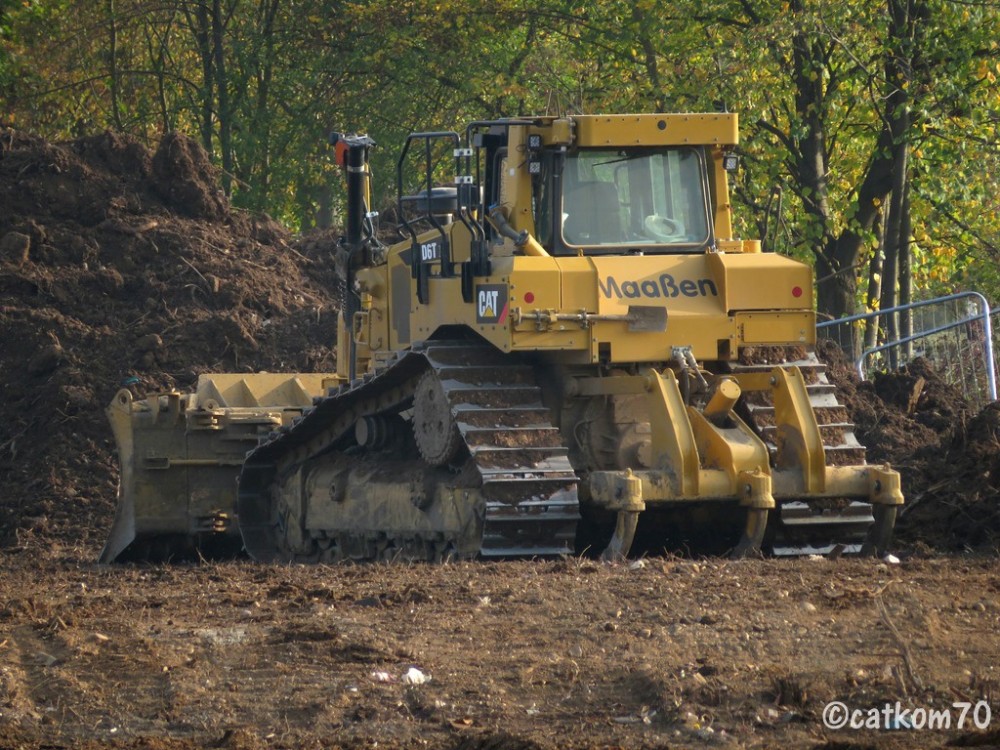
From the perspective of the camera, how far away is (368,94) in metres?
28.1

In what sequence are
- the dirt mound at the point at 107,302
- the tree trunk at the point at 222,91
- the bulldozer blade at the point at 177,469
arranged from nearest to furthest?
the bulldozer blade at the point at 177,469 < the dirt mound at the point at 107,302 < the tree trunk at the point at 222,91

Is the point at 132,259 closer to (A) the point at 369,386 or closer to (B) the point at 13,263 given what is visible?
(B) the point at 13,263

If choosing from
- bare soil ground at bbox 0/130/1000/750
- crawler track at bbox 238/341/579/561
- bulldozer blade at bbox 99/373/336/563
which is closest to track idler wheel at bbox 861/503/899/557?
bare soil ground at bbox 0/130/1000/750

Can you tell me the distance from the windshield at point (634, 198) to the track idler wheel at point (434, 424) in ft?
4.48

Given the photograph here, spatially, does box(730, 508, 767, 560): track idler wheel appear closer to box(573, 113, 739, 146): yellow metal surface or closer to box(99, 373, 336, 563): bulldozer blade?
box(573, 113, 739, 146): yellow metal surface

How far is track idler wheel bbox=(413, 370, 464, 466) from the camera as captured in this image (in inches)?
464

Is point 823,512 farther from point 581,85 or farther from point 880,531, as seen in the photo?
point 581,85

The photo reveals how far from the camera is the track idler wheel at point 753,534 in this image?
425 inches

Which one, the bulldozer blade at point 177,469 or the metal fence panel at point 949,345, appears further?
the metal fence panel at point 949,345

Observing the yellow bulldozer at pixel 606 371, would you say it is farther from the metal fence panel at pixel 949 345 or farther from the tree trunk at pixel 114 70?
the tree trunk at pixel 114 70

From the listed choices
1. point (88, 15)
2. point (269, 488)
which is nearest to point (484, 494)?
point (269, 488)

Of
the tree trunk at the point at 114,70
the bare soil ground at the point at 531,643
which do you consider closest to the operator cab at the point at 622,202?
the bare soil ground at the point at 531,643

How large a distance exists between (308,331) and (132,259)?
7.01 ft

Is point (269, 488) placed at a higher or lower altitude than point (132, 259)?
lower
